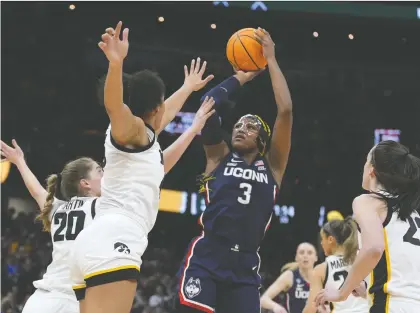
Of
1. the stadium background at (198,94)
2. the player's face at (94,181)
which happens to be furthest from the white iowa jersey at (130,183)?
the stadium background at (198,94)

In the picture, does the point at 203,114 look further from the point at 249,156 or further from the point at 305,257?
the point at 305,257

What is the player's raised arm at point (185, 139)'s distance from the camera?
4.75m

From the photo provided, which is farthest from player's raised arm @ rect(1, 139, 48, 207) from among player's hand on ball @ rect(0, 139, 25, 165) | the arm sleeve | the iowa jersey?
the iowa jersey

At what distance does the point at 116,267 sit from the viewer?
3.62 m

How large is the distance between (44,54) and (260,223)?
12.3 meters

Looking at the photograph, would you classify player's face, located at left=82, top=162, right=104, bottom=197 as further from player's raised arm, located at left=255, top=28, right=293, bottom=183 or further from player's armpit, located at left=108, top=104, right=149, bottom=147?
player's armpit, located at left=108, top=104, right=149, bottom=147

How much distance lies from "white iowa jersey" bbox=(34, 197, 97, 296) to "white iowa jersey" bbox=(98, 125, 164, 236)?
39.4 inches

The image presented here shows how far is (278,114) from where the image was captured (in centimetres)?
Answer: 518

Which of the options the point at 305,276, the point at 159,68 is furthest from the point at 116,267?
the point at 159,68

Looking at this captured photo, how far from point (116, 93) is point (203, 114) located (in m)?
1.49

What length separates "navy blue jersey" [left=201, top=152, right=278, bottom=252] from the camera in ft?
16.2

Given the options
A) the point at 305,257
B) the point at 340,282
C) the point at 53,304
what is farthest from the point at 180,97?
the point at 305,257

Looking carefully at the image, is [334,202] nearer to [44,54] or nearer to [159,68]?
[159,68]

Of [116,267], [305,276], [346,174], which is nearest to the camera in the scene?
[116,267]
